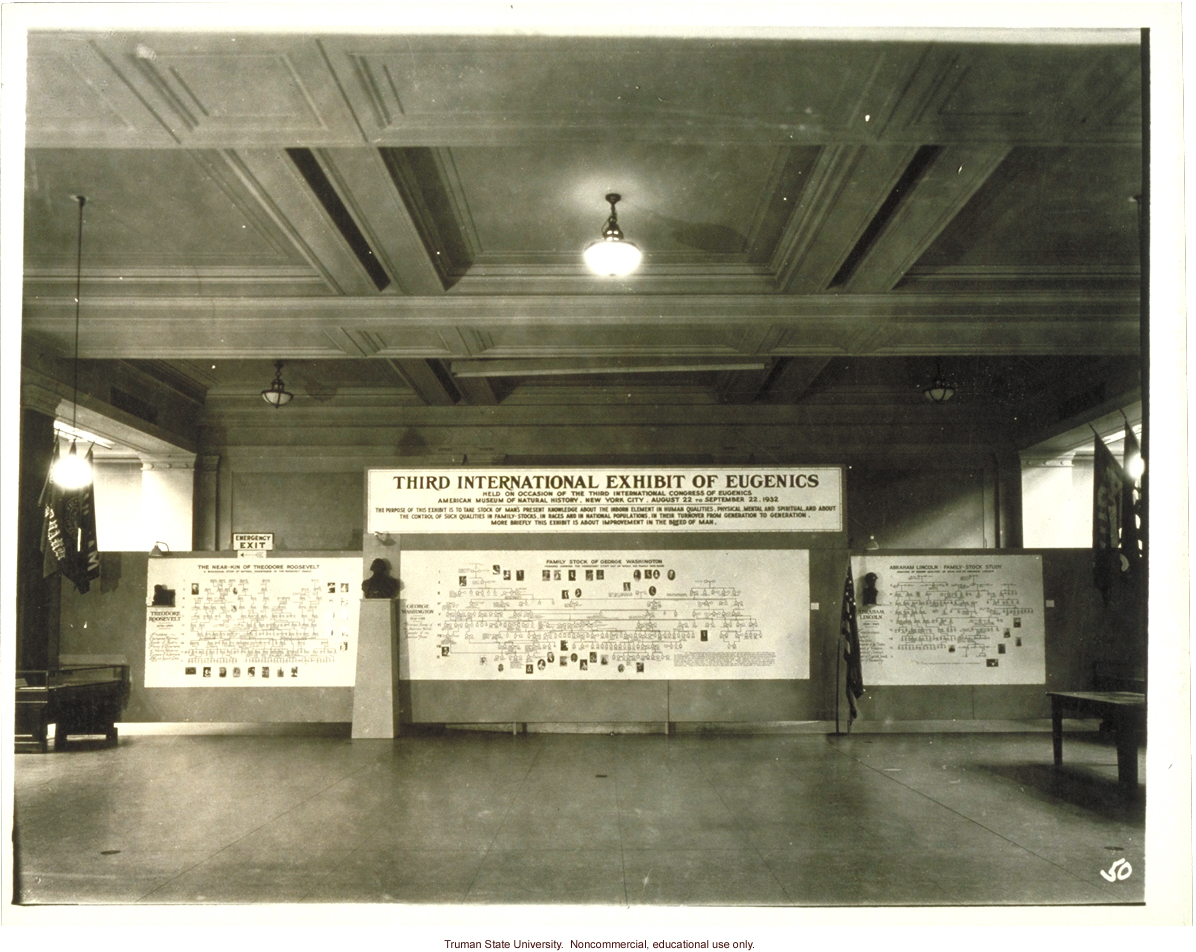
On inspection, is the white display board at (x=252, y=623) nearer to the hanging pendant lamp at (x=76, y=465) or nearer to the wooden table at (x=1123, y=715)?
the hanging pendant lamp at (x=76, y=465)

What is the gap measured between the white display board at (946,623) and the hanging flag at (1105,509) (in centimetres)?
111

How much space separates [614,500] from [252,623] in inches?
136

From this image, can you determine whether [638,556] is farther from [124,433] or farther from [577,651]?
[124,433]

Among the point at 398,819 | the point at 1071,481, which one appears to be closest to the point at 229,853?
the point at 398,819

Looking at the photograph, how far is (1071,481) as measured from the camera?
1126 centimetres

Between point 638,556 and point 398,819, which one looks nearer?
point 398,819

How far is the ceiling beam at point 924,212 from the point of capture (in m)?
4.50

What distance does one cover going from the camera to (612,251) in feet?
16.8

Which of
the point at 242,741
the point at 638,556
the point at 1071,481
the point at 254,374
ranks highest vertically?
the point at 254,374

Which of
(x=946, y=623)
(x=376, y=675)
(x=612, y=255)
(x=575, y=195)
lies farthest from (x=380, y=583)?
(x=946, y=623)

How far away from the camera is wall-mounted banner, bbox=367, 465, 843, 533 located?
6977mm

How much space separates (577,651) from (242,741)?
301 centimetres

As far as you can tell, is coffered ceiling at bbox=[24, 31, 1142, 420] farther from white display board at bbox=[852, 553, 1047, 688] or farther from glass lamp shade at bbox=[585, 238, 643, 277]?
white display board at bbox=[852, 553, 1047, 688]

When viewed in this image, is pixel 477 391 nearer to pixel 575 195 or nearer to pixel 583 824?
pixel 575 195
